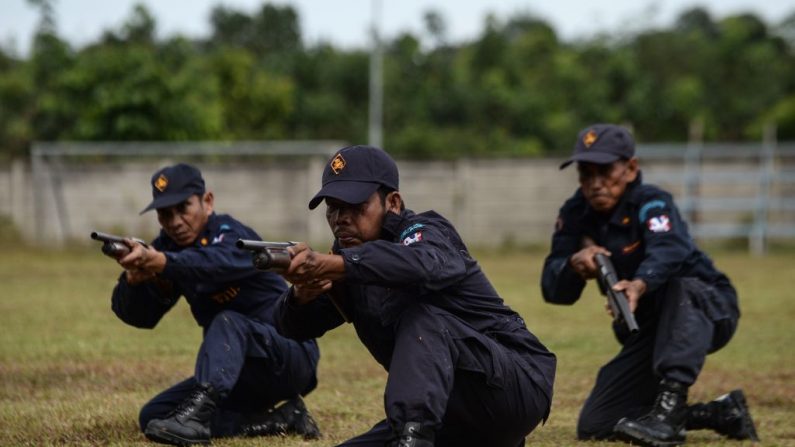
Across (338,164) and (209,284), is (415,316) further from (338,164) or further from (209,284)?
(209,284)

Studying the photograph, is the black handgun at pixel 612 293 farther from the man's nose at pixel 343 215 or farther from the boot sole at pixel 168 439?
the boot sole at pixel 168 439

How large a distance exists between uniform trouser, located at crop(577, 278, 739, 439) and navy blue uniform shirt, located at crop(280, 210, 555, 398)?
63.8 inches

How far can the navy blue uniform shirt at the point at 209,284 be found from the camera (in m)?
6.64

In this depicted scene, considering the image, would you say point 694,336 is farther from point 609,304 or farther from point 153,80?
point 153,80

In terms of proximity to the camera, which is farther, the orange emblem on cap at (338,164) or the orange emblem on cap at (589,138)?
the orange emblem on cap at (589,138)

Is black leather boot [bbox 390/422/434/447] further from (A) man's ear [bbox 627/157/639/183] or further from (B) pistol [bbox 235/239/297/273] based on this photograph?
(A) man's ear [bbox 627/157/639/183]

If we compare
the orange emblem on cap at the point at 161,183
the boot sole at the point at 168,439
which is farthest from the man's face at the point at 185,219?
the boot sole at the point at 168,439

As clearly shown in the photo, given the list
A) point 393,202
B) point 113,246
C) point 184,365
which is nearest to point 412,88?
point 184,365

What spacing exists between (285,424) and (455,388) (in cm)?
202

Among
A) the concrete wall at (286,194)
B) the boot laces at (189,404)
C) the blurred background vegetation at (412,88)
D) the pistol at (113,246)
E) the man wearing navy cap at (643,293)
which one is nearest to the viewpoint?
the pistol at (113,246)

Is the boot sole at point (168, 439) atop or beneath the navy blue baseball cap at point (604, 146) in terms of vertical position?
beneath

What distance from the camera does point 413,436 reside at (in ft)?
15.5

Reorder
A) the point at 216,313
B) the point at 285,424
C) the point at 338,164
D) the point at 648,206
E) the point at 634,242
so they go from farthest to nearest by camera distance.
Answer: the point at 634,242, the point at 648,206, the point at 216,313, the point at 285,424, the point at 338,164

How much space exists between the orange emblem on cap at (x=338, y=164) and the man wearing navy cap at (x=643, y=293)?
2.26 meters
